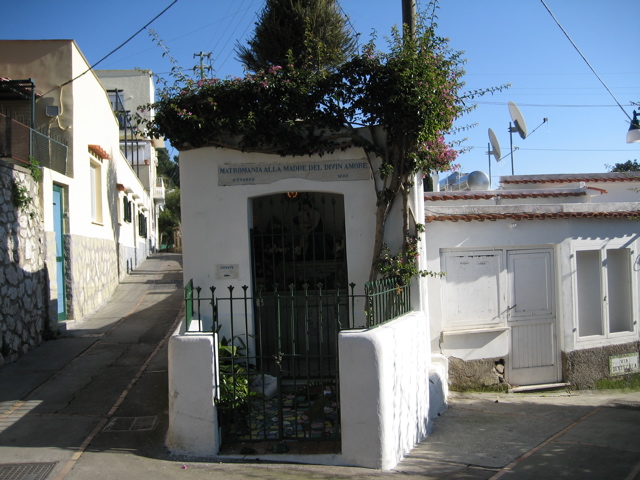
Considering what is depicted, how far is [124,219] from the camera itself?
18.6 meters

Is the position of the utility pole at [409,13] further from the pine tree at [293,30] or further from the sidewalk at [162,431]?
the sidewalk at [162,431]

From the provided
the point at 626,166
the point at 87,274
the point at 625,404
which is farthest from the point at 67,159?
the point at 626,166

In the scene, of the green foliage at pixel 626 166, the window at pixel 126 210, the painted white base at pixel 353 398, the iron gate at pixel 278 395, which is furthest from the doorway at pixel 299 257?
the green foliage at pixel 626 166

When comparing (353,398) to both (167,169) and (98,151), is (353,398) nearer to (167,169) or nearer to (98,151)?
(98,151)

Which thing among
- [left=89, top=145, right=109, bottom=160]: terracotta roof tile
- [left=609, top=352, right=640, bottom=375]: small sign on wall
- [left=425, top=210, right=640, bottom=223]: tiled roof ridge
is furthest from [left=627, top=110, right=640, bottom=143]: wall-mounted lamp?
[left=89, top=145, right=109, bottom=160]: terracotta roof tile

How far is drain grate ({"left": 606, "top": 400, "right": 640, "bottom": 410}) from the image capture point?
29.4 feet

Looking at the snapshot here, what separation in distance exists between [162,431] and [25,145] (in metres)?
6.15

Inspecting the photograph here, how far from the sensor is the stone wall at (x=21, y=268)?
8961 mm

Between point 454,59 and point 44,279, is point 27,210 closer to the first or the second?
point 44,279

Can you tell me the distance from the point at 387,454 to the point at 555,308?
219 inches

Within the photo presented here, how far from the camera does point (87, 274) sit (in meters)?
13.0

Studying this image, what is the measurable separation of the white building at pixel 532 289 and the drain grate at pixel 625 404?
74 centimetres

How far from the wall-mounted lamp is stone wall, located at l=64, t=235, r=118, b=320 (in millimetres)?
11628

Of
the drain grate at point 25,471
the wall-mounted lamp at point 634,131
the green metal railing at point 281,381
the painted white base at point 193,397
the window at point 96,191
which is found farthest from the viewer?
the window at point 96,191
